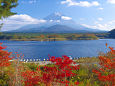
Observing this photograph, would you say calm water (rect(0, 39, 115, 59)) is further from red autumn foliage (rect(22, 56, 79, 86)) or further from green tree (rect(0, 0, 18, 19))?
red autumn foliage (rect(22, 56, 79, 86))

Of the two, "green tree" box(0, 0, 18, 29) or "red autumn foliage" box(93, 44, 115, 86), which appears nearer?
"red autumn foliage" box(93, 44, 115, 86)

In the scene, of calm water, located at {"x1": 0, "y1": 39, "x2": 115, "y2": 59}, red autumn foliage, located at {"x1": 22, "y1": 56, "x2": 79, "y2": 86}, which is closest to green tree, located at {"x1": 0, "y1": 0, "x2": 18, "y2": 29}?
red autumn foliage, located at {"x1": 22, "y1": 56, "x2": 79, "y2": 86}

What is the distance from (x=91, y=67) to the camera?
903 cm

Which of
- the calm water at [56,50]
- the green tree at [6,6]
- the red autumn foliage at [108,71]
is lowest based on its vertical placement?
the calm water at [56,50]

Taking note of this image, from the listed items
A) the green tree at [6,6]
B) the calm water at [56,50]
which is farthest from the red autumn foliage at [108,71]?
the calm water at [56,50]

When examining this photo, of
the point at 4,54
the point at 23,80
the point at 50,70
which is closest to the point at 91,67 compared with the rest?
the point at 50,70

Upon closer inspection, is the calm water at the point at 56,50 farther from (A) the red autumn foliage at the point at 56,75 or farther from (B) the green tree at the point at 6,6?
(A) the red autumn foliage at the point at 56,75

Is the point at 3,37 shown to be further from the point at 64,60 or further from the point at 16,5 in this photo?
the point at 64,60

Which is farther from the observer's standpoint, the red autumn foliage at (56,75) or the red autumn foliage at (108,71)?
the red autumn foliage at (108,71)

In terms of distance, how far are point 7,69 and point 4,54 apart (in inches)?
91.0

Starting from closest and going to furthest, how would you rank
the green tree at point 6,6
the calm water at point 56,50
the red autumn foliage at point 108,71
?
the red autumn foliage at point 108,71, the green tree at point 6,6, the calm water at point 56,50

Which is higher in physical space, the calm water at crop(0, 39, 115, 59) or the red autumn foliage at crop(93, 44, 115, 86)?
the red autumn foliage at crop(93, 44, 115, 86)

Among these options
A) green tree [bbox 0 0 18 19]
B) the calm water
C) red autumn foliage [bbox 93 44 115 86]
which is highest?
green tree [bbox 0 0 18 19]

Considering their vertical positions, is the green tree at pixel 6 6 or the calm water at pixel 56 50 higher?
the green tree at pixel 6 6
